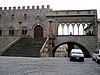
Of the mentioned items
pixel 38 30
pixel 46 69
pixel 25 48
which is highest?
pixel 38 30

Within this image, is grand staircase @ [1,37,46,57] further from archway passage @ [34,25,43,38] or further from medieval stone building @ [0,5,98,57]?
archway passage @ [34,25,43,38]

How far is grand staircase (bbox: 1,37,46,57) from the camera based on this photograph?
32000mm

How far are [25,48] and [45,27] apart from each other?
1726 cm

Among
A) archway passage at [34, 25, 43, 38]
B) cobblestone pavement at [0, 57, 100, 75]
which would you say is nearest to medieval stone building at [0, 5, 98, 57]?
archway passage at [34, 25, 43, 38]

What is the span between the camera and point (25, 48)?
113 feet

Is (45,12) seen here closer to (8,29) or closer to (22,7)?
(22,7)

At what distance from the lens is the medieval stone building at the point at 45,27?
130 feet

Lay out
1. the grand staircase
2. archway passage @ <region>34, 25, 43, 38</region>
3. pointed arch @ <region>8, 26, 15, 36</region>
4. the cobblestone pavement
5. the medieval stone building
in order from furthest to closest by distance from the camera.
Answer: pointed arch @ <region>8, 26, 15, 36</region>, archway passage @ <region>34, 25, 43, 38</region>, the medieval stone building, the grand staircase, the cobblestone pavement

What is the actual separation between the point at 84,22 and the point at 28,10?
43.5 feet

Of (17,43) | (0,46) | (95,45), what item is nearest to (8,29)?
(0,46)

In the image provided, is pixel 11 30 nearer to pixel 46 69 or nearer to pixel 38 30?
pixel 38 30

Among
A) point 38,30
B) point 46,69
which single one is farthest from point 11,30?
point 46,69

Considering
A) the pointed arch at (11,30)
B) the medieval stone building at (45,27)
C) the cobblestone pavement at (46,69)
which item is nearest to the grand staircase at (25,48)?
the medieval stone building at (45,27)

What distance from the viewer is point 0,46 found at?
45344 millimetres
